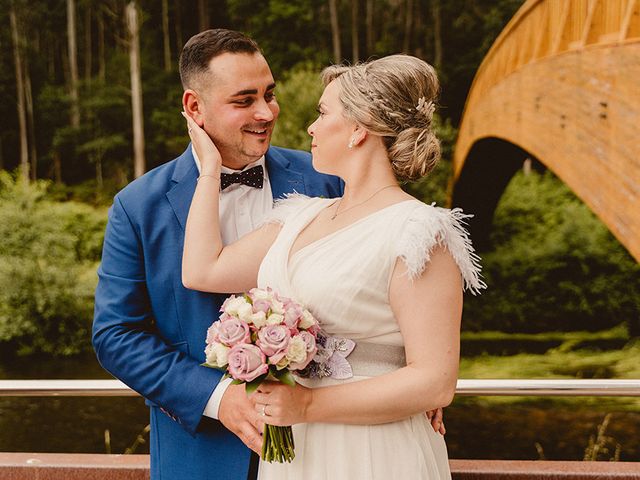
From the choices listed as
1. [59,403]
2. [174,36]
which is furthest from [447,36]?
[59,403]

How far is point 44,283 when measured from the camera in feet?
38.8

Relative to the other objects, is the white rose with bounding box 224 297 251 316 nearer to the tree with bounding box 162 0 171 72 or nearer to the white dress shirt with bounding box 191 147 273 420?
the white dress shirt with bounding box 191 147 273 420

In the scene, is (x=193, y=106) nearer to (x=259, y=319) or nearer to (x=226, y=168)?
(x=226, y=168)

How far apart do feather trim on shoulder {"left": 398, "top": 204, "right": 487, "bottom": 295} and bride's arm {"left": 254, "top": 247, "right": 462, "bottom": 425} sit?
2cm

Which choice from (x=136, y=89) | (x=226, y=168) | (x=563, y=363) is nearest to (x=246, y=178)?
(x=226, y=168)

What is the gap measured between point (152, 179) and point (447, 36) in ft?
41.8

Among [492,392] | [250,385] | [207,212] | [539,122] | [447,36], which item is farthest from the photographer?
[447,36]

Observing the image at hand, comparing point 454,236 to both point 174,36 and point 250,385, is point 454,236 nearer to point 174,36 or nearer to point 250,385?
point 250,385

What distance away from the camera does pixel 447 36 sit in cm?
1363

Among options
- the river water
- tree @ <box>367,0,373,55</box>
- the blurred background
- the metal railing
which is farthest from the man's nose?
tree @ <box>367,0,373,55</box>

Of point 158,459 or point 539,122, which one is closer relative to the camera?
point 158,459

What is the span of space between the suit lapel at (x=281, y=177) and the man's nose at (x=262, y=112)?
0.18 meters

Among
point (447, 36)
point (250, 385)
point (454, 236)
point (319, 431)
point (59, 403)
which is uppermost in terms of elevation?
point (447, 36)

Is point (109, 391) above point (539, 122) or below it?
below
